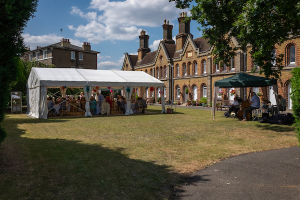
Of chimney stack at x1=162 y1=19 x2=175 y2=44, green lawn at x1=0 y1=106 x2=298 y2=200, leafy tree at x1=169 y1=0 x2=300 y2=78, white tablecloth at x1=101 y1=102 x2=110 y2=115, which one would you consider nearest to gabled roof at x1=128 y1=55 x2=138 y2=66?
chimney stack at x1=162 y1=19 x2=175 y2=44

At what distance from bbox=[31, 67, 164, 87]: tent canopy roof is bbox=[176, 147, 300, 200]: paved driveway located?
1297 centimetres

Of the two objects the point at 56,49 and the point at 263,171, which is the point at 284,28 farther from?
the point at 56,49

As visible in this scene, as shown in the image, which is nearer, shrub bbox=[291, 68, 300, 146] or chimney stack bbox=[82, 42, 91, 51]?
shrub bbox=[291, 68, 300, 146]

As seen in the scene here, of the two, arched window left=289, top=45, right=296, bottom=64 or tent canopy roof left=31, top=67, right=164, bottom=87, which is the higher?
arched window left=289, top=45, right=296, bottom=64

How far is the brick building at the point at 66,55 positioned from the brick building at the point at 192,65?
1189cm

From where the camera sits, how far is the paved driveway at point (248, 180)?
158 inches

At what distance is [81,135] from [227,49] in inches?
352

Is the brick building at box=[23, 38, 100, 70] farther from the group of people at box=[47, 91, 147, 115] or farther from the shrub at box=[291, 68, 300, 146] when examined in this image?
the shrub at box=[291, 68, 300, 146]

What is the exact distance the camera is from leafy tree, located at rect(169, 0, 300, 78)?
903 centimetres

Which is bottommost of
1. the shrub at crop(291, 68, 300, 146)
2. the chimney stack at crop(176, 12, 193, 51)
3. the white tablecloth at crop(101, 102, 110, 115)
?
the white tablecloth at crop(101, 102, 110, 115)

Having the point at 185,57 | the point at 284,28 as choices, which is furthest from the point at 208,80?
the point at 284,28

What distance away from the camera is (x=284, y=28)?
33.6 feet

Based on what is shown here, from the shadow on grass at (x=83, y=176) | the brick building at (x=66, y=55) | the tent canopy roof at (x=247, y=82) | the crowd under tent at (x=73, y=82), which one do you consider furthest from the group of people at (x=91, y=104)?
the brick building at (x=66, y=55)

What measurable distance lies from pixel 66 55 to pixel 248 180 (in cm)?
4940
